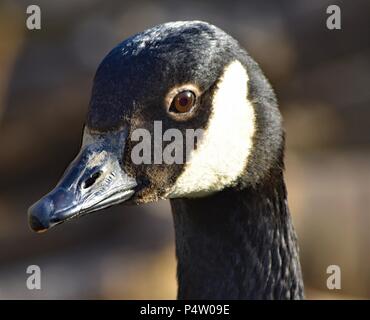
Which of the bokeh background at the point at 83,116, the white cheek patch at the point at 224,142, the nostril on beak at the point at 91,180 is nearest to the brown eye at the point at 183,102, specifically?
the white cheek patch at the point at 224,142

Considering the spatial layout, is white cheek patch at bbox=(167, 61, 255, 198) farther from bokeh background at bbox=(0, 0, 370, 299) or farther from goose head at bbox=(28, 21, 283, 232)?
bokeh background at bbox=(0, 0, 370, 299)

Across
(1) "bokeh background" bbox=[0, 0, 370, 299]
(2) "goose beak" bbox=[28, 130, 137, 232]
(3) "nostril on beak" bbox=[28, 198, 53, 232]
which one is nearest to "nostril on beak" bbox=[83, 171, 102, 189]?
(2) "goose beak" bbox=[28, 130, 137, 232]

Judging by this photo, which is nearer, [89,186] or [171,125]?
[89,186]

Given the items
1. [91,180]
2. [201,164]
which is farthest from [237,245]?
[91,180]

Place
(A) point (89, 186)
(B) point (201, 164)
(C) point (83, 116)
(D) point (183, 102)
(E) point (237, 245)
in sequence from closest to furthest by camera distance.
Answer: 1. (A) point (89, 186)
2. (D) point (183, 102)
3. (B) point (201, 164)
4. (E) point (237, 245)
5. (C) point (83, 116)

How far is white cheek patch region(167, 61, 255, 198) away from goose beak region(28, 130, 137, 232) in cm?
26

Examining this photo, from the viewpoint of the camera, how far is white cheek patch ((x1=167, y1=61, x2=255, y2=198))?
3633 millimetres

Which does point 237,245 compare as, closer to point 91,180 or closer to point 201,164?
point 201,164

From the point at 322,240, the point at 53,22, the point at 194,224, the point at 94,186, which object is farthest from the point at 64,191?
the point at 53,22

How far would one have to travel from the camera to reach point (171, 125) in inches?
141

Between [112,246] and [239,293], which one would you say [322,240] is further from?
[239,293]

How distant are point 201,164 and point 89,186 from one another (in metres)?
0.50

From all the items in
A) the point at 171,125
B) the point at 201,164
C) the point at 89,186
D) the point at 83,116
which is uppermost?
the point at 83,116

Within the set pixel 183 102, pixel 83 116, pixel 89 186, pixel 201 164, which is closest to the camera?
pixel 89 186
